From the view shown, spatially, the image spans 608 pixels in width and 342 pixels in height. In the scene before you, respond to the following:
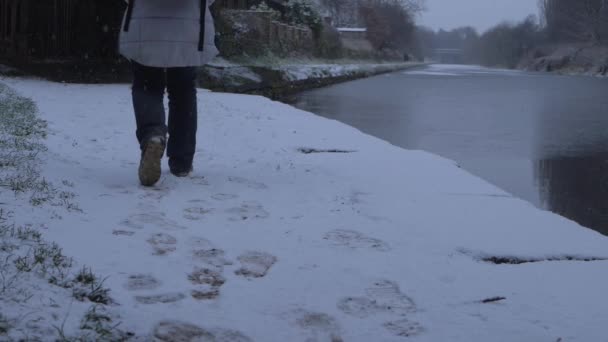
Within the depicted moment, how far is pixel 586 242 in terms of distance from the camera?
8.71 ft

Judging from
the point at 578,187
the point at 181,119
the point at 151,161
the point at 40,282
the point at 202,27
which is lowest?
the point at 578,187

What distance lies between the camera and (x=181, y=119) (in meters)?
3.66

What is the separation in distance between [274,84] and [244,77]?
897mm

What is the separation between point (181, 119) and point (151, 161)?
0.45m

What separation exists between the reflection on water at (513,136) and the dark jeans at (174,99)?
6.79 feet

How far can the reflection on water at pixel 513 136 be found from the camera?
432 cm

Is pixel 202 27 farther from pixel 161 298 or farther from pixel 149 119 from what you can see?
pixel 161 298

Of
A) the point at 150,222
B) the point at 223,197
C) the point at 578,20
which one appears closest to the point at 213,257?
the point at 150,222

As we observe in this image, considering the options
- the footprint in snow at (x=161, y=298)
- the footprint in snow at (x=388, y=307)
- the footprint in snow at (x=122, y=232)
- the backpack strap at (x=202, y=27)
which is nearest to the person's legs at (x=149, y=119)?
the backpack strap at (x=202, y=27)

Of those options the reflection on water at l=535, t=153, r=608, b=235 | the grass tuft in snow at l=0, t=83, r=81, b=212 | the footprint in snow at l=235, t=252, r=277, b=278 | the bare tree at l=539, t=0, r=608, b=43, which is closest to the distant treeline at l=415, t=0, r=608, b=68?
the bare tree at l=539, t=0, r=608, b=43

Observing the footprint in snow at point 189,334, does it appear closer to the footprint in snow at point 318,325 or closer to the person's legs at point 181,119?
the footprint in snow at point 318,325

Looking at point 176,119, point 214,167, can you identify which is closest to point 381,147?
point 214,167

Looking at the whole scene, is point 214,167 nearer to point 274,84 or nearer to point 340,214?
point 340,214

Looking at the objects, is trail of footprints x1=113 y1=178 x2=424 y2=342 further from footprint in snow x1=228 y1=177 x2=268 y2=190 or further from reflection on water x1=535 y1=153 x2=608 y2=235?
reflection on water x1=535 y1=153 x2=608 y2=235
